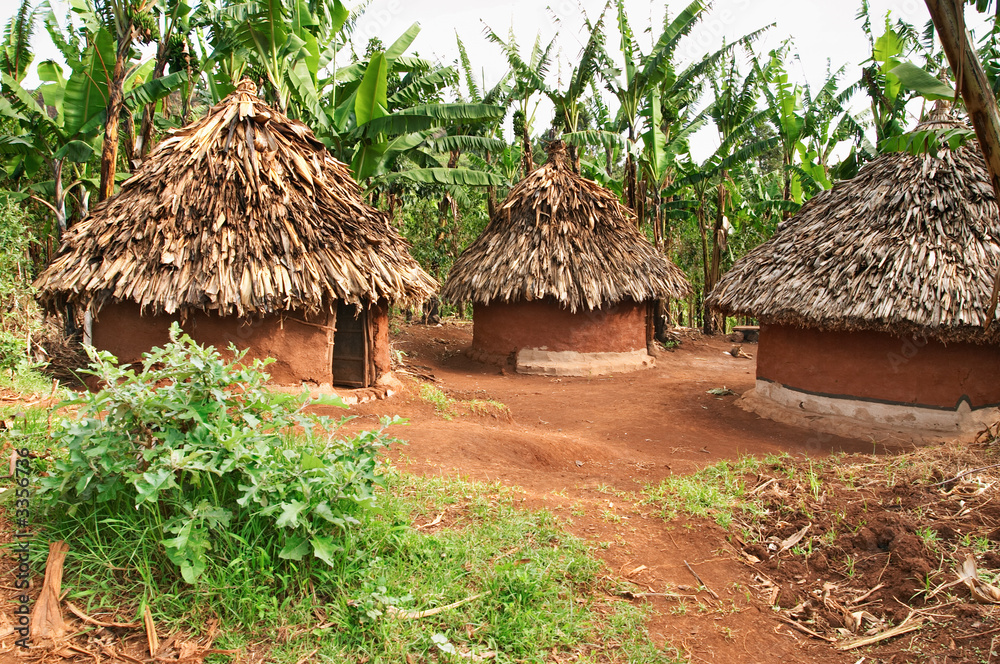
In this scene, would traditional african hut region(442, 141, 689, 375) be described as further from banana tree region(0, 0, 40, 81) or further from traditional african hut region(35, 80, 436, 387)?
banana tree region(0, 0, 40, 81)

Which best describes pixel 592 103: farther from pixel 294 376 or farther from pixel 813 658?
pixel 813 658

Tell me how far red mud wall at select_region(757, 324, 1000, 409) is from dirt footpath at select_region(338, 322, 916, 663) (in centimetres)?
69

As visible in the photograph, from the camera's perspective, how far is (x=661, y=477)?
5.82m

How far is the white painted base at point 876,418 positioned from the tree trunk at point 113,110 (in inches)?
351

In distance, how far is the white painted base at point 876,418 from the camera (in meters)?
7.45

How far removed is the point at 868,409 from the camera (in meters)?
7.80

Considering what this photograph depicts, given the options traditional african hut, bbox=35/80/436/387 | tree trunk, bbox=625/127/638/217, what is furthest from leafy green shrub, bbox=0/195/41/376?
tree trunk, bbox=625/127/638/217

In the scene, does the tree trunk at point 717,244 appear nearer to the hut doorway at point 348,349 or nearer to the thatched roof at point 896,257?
the thatched roof at point 896,257

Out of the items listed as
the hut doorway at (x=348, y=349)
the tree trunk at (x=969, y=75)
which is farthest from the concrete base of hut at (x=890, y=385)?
the hut doorway at (x=348, y=349)

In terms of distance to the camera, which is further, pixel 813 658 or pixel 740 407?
pixel 740 407

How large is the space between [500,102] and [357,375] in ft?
28.1

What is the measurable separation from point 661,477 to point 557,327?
6.50 metres

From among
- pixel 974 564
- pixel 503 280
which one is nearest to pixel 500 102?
pixel 503 280

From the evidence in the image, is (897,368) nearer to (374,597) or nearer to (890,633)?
(890,633)
